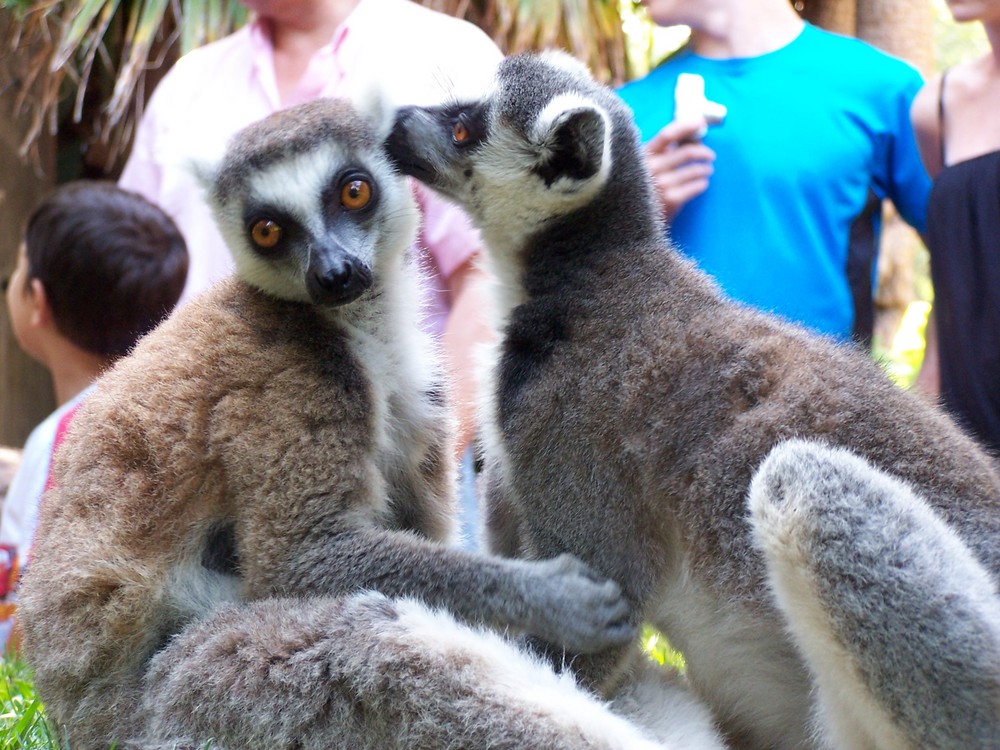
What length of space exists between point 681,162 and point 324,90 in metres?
1.55

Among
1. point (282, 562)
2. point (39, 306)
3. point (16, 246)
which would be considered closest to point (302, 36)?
point (39, 306)

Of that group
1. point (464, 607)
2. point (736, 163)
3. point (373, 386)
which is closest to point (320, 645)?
point (464, 607)

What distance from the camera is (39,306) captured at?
5.71 meters

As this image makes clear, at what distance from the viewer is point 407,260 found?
12.1ft

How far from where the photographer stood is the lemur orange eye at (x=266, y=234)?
329 cm

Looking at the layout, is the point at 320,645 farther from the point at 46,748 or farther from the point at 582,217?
the point at 582,217

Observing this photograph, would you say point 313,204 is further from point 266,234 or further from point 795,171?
point 795,171

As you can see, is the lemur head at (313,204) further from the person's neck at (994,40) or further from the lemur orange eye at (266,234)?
the person's neck at (994,40)

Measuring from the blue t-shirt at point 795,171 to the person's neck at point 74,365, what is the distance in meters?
3.10

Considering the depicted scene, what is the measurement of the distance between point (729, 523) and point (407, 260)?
4.84ft

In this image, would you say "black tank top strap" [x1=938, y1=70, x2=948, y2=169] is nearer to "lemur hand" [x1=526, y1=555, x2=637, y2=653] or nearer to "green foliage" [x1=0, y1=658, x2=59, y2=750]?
A: "lemur hand" [x1=526, y1=555, x2=637, y2=653]

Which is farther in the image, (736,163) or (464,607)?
(736,163)

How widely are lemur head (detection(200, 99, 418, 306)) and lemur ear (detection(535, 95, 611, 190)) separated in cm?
53

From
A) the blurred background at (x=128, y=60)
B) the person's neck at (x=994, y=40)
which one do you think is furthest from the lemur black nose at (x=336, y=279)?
the blurred background at (x=128, y=60)
